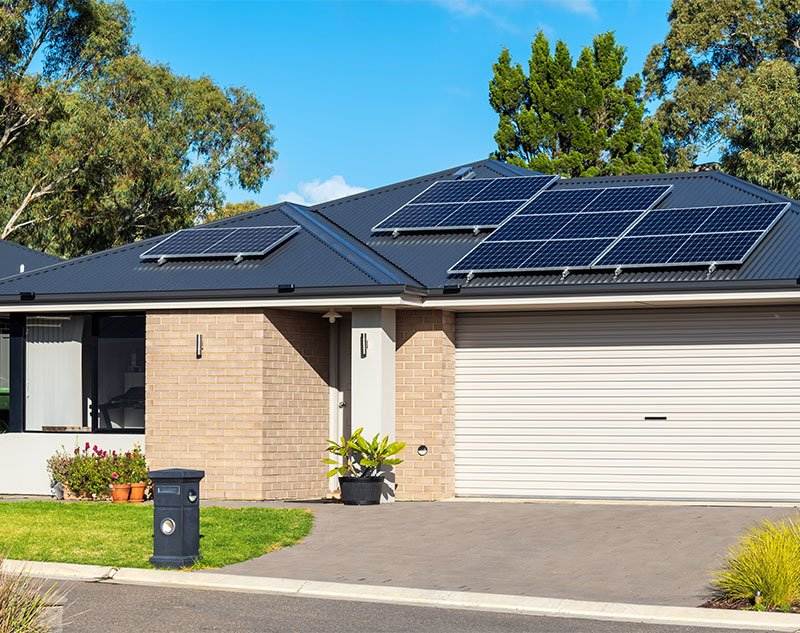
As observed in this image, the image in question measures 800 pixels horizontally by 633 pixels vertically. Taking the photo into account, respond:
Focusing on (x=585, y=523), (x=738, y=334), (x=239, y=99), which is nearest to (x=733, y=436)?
(x=738, y=334)

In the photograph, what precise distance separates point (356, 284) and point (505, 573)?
22.6 feet

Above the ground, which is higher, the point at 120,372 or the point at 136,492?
the point at 120,372

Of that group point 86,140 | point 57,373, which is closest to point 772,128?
point 86,140

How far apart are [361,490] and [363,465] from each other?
0.37 metres

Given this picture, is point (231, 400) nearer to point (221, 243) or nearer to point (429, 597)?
point (221, 243)

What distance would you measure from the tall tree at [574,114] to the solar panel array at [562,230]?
28651mm

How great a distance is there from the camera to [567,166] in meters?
51.0

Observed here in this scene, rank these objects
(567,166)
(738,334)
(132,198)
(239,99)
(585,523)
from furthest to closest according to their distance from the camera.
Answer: (239,99), (567,166), (132,198), (738,334), (585,523)

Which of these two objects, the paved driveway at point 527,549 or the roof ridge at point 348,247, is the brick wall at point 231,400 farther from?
the paved driveway at point 527,549

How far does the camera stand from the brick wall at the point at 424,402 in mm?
20656

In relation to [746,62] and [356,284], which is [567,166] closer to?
[746,62]

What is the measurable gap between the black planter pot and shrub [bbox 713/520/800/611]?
26.8 feet

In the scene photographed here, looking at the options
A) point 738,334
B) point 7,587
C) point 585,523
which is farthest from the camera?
point 738,334

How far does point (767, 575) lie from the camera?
456 inches
